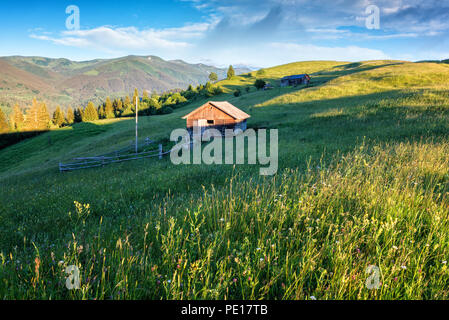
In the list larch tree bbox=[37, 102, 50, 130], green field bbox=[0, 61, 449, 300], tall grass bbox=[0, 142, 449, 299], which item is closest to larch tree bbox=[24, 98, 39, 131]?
larch tree bbox=[37, 102, 50, 130]

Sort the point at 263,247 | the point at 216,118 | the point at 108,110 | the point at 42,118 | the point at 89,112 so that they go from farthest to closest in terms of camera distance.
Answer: the point at 108,110 < the point at 89,112 < the point at 42,118 < the point at 216,118 < the point at 263,247

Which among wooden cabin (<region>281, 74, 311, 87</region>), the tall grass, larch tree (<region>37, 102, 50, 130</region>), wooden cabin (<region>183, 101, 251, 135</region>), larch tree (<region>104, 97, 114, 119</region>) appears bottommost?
the tall grass

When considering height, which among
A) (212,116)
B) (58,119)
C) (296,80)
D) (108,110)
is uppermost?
(296,80)

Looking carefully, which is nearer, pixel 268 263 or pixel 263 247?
pixel 268 263

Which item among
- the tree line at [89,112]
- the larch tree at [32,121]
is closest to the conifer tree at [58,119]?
the tree line at [89,112]

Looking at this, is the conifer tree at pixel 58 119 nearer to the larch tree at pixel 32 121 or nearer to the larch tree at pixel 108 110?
the larch tree at pixel 32 121

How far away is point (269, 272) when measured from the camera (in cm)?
256

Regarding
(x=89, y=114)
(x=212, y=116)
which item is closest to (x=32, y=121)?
(x=89, y=114)

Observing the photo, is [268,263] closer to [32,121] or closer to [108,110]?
[32,121]

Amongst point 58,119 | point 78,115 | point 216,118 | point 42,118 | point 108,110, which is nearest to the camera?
point 216,118

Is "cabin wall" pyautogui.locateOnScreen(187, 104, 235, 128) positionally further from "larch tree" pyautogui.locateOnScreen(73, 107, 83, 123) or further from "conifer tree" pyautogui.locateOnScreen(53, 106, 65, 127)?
"conifer tree" pyautogui.locateOnScreen(53, 106, 65, 127)

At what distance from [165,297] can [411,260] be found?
110 inches

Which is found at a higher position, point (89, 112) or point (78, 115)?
point (89, 112)
